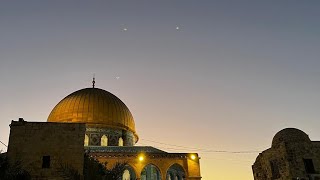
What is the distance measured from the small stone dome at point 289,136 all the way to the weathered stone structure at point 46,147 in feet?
43.5

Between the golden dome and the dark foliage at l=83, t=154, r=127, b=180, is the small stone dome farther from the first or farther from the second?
the golden dome

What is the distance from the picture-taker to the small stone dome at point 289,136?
66.4ft

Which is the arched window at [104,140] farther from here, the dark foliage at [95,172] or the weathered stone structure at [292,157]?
the weathered stone structure at [292,157]

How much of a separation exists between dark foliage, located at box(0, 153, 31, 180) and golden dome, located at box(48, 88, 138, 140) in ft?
42.2

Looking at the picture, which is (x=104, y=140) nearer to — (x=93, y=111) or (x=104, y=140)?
(x=104, y=140)

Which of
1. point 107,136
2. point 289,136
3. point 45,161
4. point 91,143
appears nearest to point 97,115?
point 107,136

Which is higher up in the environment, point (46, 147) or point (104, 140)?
point (104, 140)

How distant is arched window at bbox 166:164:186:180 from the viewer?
84.3 ft

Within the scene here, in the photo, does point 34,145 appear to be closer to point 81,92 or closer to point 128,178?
point 128,178

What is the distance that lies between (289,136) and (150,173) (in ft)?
37.4

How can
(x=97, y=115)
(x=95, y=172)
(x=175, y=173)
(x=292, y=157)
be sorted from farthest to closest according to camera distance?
(x=97, y=115), (x=175, y=173), (x=292, y=157), (x=95, y=172)

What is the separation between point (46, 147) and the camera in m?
14.9

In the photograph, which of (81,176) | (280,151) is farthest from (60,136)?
(280,151)

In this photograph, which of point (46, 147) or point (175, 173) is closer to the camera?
point (46, 147)
